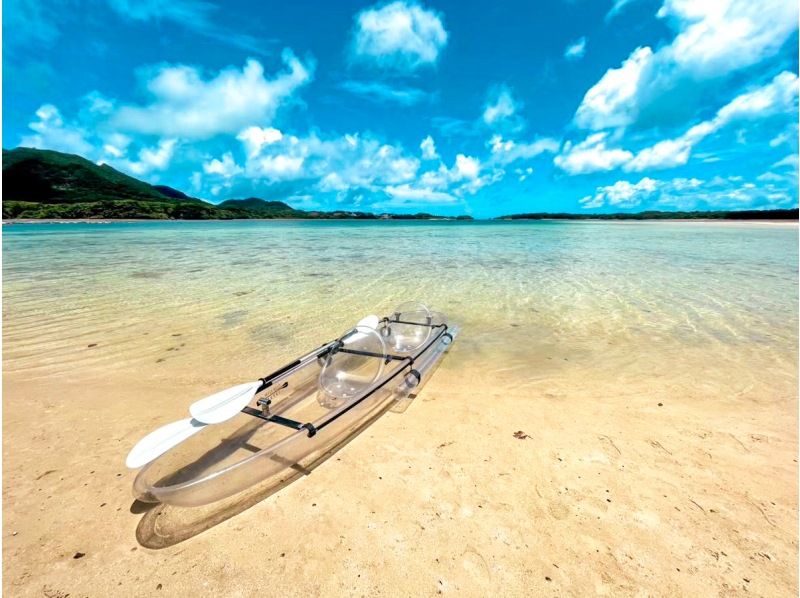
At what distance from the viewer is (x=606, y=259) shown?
19672mm

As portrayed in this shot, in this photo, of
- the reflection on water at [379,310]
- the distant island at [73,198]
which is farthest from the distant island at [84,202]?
the reflection on water at [379,310]

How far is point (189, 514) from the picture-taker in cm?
306

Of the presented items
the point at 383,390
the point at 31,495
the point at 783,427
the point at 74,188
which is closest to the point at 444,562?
the point at 383,390

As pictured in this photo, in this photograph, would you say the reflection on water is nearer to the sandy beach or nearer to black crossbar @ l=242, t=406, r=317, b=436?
the sandy beach

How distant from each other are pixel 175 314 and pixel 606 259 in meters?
20.4

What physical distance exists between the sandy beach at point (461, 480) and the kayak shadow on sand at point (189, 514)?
0.06ft

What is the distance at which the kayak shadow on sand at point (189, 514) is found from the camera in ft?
9.37

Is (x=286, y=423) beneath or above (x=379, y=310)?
above

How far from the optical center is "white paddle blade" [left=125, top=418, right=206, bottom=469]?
9.68 feet

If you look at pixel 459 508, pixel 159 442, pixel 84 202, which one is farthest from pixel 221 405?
pixel 84 202

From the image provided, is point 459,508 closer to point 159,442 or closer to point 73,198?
point 159,442

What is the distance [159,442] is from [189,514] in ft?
2.21

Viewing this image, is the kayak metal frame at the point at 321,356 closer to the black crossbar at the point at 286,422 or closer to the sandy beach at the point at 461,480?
the black crossbar at the point at 286,422

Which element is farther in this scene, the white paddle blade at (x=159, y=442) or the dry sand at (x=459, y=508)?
the white paddle blade at (x=159, y=442)
